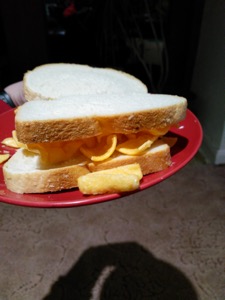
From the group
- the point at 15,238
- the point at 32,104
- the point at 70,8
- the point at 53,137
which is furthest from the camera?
the point at 70,8

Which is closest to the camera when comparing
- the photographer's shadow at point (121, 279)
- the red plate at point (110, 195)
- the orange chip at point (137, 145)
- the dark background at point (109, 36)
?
the red plate at point (110, 195)

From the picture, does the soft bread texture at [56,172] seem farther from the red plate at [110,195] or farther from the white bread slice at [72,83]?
the white bread slice at [72,83]

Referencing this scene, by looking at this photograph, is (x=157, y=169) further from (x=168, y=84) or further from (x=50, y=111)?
(x=168, y=84)

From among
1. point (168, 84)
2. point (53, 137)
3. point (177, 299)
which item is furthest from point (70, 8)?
point (177, 299)

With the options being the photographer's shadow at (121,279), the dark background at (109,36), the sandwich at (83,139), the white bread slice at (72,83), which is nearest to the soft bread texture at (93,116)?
the sandwich at (83,139)

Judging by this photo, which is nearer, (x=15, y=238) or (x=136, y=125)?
(x=136, y=125)

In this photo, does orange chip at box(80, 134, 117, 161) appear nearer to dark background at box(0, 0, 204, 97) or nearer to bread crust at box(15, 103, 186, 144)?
bread crust at box(15, 103, 186, 144)
